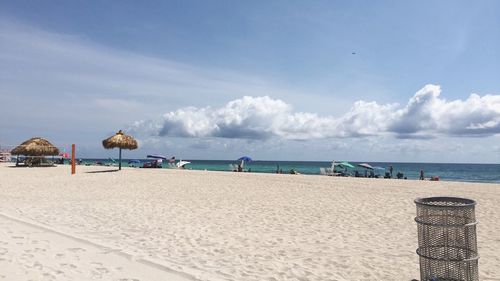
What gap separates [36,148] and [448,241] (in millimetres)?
40030

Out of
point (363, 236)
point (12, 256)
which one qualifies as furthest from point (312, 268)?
point (12, 256)

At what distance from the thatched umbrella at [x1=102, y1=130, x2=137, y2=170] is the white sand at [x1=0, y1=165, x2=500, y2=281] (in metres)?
17.0

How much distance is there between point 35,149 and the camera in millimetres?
37094

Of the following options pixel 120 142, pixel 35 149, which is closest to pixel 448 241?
pixel 120 142

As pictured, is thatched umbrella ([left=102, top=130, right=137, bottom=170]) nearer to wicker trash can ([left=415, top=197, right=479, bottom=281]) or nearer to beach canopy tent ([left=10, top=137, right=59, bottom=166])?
beach canopy tent ([left=10, top=137, right=59, bottom=166])

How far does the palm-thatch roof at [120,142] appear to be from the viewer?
3081 centimetres

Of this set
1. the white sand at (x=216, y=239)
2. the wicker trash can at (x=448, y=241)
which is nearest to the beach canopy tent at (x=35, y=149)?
the white sand at (x=216, y=239)

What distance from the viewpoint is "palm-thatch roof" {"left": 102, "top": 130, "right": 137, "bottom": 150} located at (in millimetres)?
30812

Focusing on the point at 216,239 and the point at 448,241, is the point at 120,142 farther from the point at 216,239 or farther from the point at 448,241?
the point at 448,241

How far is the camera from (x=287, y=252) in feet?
22.3

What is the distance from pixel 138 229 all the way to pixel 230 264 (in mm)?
3475

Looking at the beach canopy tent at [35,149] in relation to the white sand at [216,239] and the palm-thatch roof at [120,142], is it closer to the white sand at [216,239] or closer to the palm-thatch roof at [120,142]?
the palm-thatch roof at [120,142]

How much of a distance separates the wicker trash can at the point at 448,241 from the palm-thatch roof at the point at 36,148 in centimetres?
3975

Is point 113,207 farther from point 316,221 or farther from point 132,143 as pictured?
point 132,143
